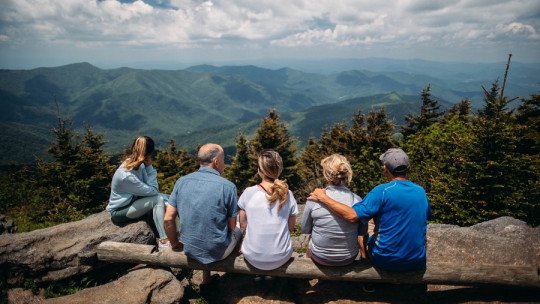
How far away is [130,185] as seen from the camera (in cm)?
614

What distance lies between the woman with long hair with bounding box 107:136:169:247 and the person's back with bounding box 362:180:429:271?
4104 mm

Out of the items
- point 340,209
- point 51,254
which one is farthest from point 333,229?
point 51,254

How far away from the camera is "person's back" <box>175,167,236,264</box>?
481cm

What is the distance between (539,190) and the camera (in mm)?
9406

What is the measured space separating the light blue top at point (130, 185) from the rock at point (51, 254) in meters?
0.62

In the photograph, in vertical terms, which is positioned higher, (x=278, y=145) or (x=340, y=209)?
(x=340, y=209)

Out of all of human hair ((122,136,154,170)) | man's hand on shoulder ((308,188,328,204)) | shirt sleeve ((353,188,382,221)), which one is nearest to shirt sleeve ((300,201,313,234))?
man's hand on shoulder ((308,188,328,204))

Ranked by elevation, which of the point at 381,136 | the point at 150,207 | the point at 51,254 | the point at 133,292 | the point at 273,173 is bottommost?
the point at 381,136

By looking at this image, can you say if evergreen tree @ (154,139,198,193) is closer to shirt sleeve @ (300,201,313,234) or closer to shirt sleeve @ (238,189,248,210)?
shirt sleeve @ (238,189,248,210)

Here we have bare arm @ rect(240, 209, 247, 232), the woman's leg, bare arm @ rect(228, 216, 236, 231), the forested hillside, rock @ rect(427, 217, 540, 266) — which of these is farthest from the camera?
the forested hillside

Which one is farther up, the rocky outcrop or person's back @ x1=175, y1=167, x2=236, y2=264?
person's back @ x1=175, y1=167, x2=236, y2=264

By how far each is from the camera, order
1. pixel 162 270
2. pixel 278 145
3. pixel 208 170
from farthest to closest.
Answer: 1. pixel 278 145
2. pixel 162 270
3. pixel 208 170

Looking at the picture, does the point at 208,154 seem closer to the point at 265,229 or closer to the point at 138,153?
the point at 265,229

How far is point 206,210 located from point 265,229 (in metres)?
0.98
